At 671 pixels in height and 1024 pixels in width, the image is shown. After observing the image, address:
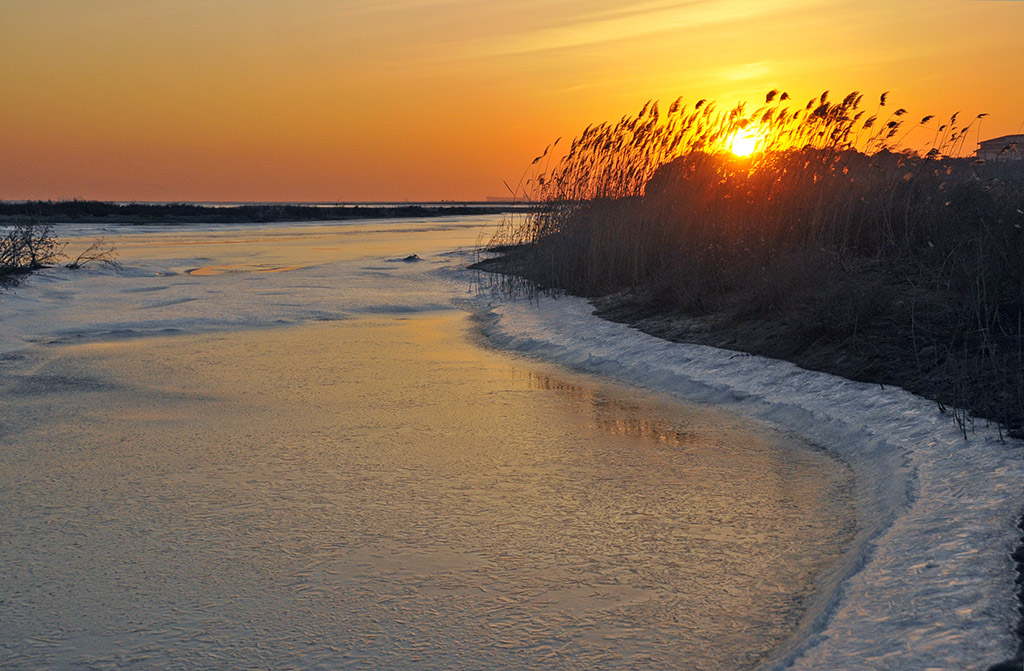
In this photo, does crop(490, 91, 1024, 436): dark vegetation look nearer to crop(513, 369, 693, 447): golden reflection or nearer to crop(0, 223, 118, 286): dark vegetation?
crop(513, 369, 693, 447): golden reflection

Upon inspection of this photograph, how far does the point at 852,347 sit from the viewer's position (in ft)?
16.8

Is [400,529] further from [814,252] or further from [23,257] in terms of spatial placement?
[23,257]

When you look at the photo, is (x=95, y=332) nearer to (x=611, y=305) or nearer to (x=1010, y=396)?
(x=611, y=305)

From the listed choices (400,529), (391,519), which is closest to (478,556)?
(400,529)

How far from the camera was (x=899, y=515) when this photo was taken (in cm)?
297

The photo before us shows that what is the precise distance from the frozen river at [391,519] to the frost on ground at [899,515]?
14 cm

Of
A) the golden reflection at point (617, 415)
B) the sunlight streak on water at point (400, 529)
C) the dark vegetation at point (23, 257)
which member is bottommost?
the sunlight streak on water at point (400, 529)

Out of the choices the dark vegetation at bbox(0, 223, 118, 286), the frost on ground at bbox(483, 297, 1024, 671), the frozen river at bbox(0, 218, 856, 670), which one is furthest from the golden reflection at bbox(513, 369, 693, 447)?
the dark vegetation at bbox(0, 223, 118, 286)

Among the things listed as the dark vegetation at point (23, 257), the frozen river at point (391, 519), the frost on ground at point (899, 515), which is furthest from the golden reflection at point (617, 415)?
the dark vegetation at point (23, 257)

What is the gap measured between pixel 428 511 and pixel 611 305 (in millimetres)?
5500

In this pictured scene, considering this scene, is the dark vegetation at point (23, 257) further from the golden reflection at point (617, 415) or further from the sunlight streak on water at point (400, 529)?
the golden reflection at point (617, 415)

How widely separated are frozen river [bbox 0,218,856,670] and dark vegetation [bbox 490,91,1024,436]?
1122 mm

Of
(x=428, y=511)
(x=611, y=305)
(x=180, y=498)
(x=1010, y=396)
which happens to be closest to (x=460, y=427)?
(x=428, y=511)

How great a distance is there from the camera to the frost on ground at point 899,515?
2.05 meters
